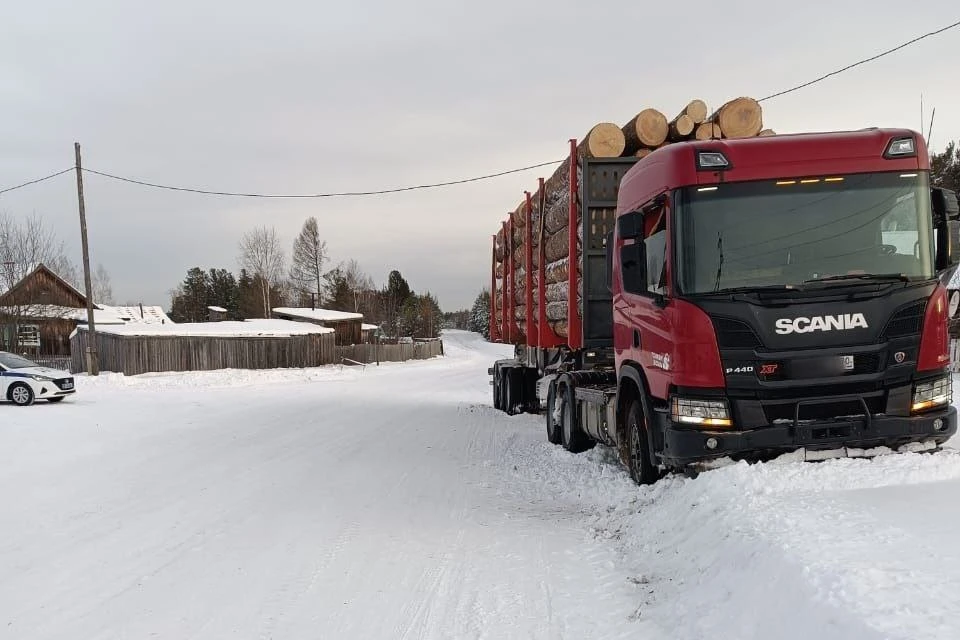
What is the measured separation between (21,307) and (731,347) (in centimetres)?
3454

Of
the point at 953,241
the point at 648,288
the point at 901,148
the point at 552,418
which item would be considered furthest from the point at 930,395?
the point at 552,418

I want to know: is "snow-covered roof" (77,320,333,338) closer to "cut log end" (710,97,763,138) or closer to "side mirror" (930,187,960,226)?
"cut log end" (710,97,763,138)

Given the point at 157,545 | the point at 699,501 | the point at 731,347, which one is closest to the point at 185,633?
the point at 157,545

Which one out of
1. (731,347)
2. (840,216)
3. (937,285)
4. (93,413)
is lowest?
(93,413)

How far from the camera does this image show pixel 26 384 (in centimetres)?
1648

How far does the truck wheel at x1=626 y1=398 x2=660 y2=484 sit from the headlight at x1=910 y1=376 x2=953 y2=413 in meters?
2.04

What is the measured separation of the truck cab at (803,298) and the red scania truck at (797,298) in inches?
0.4

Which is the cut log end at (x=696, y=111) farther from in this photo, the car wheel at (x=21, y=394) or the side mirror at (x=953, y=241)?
the car wheel at (x=21, y=394)

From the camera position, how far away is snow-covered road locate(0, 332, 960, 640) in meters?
3.15

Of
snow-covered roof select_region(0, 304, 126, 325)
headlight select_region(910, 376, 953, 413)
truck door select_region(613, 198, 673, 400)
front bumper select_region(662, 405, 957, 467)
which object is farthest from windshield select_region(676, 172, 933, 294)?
snow-covered roof select_region(0, 304, 126, 325)

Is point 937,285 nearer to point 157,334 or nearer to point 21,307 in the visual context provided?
point 157,334

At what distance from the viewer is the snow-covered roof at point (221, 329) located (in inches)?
1222

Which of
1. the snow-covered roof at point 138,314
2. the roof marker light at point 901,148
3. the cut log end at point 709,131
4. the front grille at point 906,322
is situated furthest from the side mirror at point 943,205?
the snow-covered roof at point 138,314

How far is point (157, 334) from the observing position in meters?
30.6
